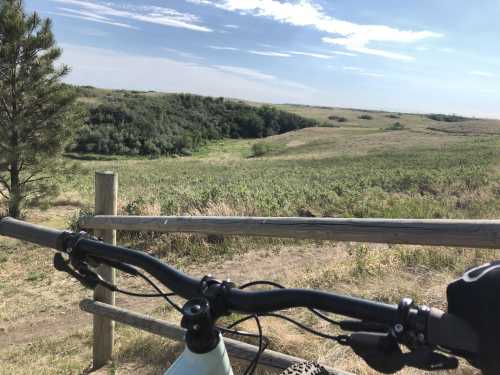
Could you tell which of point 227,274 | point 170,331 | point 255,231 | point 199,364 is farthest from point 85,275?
point 227,274

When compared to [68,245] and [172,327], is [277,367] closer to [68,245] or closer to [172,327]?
[172,327]

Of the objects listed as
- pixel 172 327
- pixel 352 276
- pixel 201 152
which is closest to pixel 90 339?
pixel 172 327

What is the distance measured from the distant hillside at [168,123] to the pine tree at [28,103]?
1108 inches

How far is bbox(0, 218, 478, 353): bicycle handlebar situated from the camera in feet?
3.13

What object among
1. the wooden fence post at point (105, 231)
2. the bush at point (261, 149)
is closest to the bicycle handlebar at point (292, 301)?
the wooden fence post at point (105, 231)

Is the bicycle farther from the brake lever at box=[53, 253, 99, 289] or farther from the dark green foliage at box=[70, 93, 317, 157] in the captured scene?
the dark green foliage at box=[70, 93, 317, 157]

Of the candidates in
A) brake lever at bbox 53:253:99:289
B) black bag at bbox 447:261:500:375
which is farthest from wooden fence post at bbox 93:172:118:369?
black bag at bbox 447:261:500:375

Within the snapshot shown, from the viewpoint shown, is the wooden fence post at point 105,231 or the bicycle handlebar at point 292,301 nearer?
the bicycle handlebar at point 292,301

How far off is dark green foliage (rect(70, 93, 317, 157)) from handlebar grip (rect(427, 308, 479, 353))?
45.2 m

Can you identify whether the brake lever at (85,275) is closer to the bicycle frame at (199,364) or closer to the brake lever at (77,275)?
the brake lever at (77,275)

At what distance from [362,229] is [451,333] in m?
1.20

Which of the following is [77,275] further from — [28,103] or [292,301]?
[28,103]

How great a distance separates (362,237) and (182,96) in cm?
10440

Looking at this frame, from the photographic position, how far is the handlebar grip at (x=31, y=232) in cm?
174
